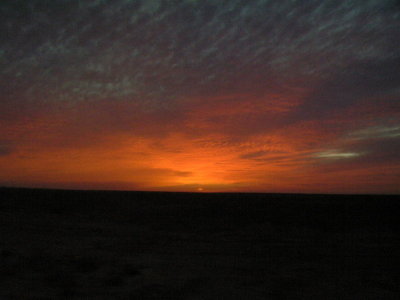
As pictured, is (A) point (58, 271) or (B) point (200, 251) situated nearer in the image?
(A) point (58, 271)

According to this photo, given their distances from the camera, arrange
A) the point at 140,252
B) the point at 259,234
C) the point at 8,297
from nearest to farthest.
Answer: the point at 8,297 < the point at 140,252 < the point at 259,234

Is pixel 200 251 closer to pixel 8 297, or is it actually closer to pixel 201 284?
pixel 201 284

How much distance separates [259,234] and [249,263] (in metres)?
5.81

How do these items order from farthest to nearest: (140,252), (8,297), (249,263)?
(140,252), (249,263), (8,297)

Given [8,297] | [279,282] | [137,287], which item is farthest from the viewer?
[279,282]

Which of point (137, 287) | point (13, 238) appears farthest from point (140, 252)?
point (13, 238)

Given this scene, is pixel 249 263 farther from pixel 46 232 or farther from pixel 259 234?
pixel 46 232

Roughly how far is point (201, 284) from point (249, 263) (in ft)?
8.35

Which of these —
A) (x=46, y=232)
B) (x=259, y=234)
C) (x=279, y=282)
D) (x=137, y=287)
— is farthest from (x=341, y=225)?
(x=46, y=232)

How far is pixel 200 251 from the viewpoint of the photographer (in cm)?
1102

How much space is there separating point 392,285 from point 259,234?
7.86 metres

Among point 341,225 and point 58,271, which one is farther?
point 341,225

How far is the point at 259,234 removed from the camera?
48.8 ft

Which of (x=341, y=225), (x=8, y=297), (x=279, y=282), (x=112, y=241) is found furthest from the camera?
(x=341, y=225)
